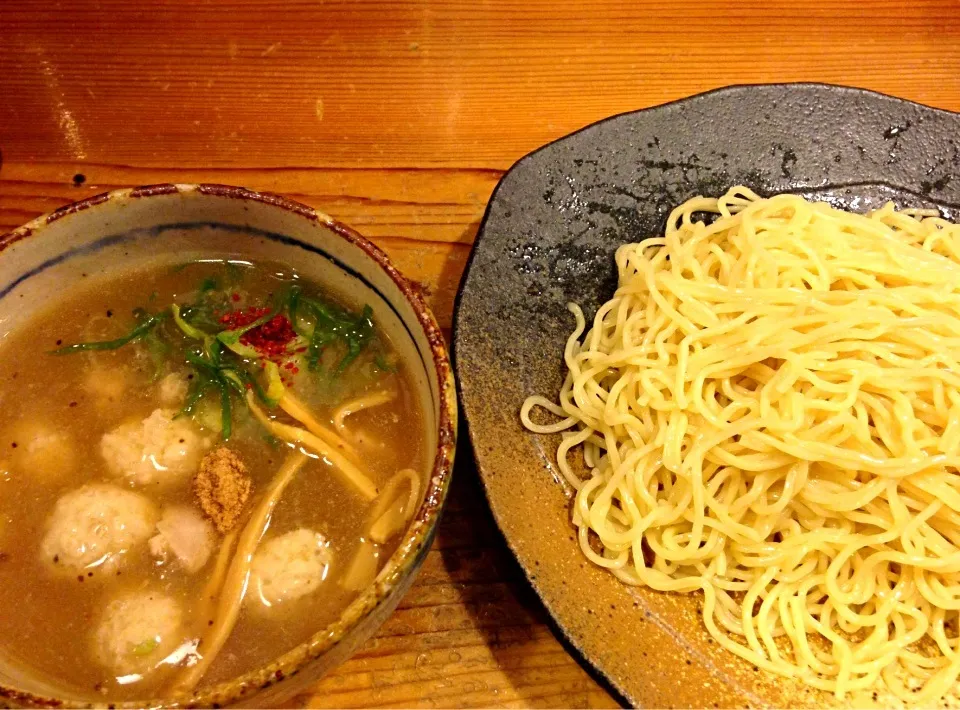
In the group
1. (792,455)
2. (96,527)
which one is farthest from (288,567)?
(792,455)

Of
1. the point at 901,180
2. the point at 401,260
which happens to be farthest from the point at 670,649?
the point at 901,180

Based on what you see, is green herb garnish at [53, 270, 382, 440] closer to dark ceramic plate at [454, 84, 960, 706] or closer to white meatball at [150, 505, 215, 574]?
white meatball at [150, 505, 215, 574]

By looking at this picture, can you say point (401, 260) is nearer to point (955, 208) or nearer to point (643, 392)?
point (643, 392)

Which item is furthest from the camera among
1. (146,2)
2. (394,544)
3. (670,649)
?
(146,2)

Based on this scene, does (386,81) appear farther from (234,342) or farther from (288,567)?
(288,567)

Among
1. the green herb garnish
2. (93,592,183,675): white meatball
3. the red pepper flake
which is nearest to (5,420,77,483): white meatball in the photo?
the green herb garnish

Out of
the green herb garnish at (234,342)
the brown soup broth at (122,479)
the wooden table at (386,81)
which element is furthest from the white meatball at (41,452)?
the wooden table at (386,81)
